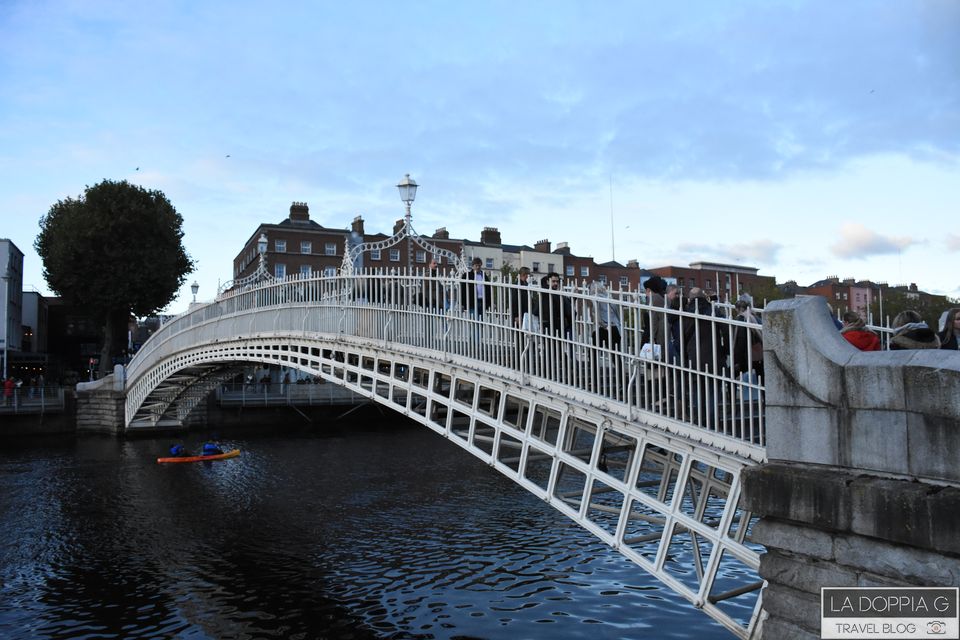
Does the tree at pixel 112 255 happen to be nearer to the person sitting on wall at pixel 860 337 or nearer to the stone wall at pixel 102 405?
the stone wall at pixel 102 405

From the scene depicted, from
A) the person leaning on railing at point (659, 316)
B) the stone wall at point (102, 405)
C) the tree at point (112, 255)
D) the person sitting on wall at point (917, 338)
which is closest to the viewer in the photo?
the person sitting on wall at point (917, 338)

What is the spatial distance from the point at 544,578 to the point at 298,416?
29.0 m

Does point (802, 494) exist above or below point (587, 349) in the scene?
below

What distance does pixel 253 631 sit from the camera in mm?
10594

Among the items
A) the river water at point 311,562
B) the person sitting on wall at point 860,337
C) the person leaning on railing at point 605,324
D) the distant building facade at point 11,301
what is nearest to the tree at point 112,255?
the distant building facade at point 11,301

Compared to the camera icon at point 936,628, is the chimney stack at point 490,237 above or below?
above

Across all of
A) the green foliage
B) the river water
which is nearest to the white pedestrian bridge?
the river water

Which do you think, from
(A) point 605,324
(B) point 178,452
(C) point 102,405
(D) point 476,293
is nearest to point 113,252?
(C) point 102,405

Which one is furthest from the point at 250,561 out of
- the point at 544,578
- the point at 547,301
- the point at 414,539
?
the point at 547,301

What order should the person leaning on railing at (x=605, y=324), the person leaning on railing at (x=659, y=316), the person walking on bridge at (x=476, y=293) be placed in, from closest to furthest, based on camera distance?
the person leaning on railing at (x=659, y=316), the person leaning on railing at (x=605, y=324), the person walking on bridge at (x=476, y=293)

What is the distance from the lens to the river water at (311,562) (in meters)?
10.7

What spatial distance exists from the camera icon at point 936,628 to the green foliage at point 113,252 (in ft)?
146

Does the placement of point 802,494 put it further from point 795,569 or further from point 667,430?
point 667,430

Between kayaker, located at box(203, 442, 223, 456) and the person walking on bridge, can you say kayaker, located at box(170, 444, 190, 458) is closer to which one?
kayaker, located at box(203, 442, 223, 456)
